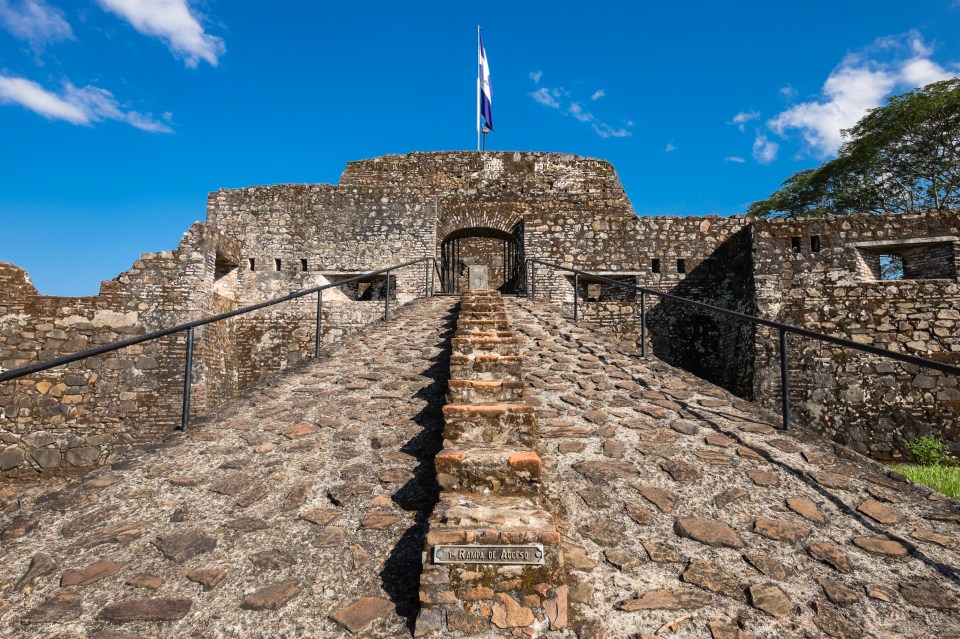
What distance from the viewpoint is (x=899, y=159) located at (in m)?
17.9

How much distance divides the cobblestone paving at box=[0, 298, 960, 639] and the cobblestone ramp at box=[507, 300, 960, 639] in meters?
0.01

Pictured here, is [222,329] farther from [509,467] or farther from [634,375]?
[509,467]

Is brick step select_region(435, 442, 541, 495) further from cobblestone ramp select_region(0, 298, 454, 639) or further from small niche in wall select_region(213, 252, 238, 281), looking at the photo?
small niche in wall select_region(213, 252, 238, 281)

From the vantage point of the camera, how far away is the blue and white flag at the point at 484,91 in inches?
677

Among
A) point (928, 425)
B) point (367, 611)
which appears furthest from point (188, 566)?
point (928, 425)

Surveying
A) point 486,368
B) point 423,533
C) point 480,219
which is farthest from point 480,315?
point 480,219

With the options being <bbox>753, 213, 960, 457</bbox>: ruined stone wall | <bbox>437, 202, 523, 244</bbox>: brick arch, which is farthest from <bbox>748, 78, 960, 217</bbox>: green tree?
<bbox>437, 202, 523, 244</bbox>: brick arch

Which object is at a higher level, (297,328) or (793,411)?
(297,328)

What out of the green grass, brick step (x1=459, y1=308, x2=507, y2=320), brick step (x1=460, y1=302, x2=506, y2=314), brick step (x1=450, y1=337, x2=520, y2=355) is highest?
brick step (x1=460, y1=302, x2=506, y2=314)

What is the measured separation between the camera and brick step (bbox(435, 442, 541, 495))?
8.63 feet

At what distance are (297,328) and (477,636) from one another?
31.3 feet

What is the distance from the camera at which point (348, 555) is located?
97.3 inches

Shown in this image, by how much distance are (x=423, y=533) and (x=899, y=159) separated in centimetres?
2373

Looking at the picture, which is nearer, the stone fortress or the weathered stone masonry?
the stone fortress
